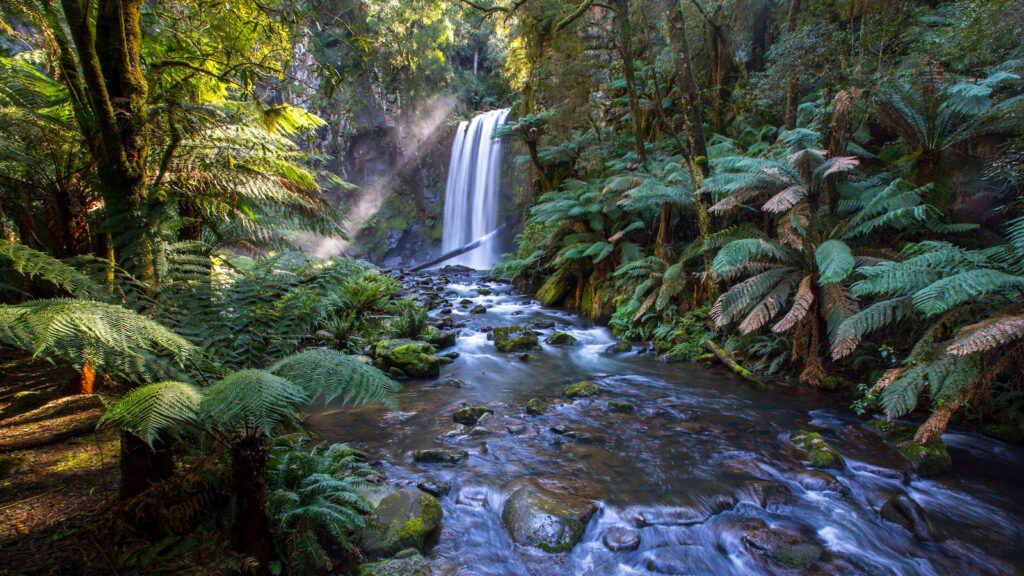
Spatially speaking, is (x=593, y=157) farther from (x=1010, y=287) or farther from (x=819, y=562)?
(x=819, y=562)

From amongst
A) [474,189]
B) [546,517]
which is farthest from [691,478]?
[474,189]

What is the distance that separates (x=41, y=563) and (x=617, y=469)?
346 centimetres

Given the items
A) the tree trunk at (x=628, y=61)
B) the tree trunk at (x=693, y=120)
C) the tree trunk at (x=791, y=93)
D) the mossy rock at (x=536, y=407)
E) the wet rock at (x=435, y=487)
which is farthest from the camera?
the tree trunk at (x=628, y=61)

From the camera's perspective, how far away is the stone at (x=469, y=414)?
4.85 meters

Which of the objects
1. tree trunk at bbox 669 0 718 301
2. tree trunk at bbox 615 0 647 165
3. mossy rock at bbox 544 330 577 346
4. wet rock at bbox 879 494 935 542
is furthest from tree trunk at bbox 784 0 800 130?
wet rock at bbox 879 494 935 542

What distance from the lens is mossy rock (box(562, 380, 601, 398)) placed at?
5605 millimetres

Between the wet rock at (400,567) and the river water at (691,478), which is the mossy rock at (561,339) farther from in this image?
the wet rock at (400,567)

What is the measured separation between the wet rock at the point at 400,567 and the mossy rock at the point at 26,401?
257 centimetres

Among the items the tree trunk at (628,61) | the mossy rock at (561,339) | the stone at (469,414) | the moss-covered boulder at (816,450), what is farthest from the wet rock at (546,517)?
the tree trunk at (628,61)

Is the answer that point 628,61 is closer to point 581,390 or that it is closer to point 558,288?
point 558,288

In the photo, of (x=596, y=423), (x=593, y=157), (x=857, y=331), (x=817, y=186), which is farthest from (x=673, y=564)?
(x=593, y=157)

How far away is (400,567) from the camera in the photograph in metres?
2.49

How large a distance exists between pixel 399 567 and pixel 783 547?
236 cm

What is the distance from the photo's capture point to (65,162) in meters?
2.72
